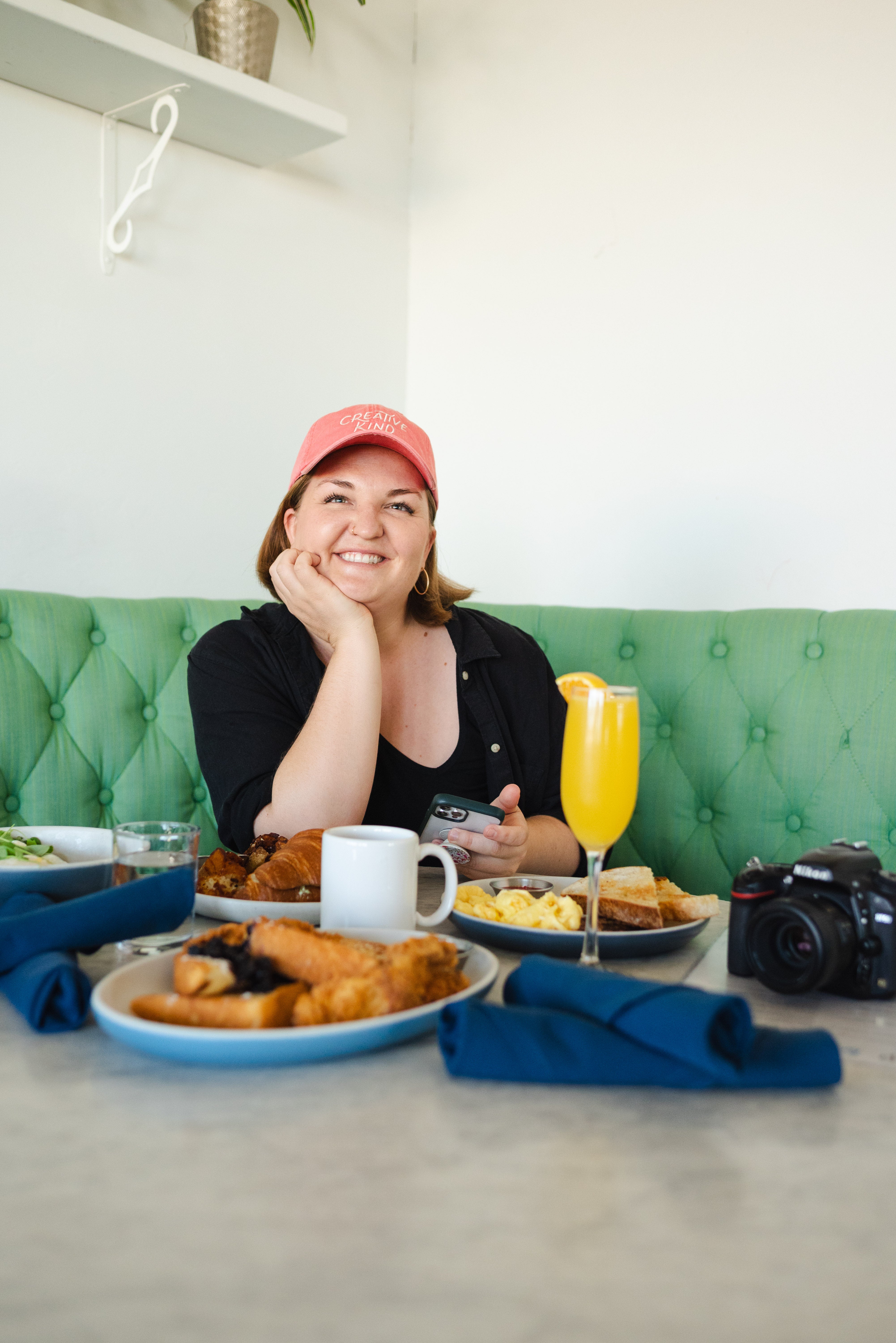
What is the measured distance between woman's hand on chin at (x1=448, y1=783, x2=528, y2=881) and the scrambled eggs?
0.17 m

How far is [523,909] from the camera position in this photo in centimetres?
85

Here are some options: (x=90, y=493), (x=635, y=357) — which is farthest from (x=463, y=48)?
(x=90, y=493)

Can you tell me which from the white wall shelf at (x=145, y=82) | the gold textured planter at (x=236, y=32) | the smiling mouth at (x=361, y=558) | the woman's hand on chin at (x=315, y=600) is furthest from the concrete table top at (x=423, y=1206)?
the gold textured planter at (x=236, y=32)

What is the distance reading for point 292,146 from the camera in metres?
2.08

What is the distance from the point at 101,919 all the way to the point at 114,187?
5.53 feet

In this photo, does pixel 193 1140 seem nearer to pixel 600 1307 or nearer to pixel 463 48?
pixel 600 1307

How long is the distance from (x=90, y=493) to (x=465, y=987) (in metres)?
1.54

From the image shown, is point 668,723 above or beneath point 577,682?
beneath

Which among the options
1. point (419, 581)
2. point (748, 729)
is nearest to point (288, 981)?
point (419, 581)

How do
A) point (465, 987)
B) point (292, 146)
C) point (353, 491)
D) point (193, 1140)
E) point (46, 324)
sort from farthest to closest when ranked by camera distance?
point (292, 146), point (46, 324), point (353, 491), point (465, 987), point (193, 1140)

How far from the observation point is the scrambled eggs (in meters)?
0.82

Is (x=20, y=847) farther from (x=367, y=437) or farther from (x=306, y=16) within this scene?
(x=306, y=16)

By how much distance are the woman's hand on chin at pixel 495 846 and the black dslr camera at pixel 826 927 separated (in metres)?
0.34

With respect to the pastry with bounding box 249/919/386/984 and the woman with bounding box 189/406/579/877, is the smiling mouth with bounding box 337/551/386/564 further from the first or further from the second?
the pastry with bounding box 249/919/386/984
